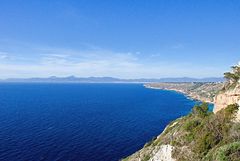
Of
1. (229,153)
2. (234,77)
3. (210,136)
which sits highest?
(234,77)

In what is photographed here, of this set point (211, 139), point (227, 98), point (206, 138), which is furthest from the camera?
point (227, 98)

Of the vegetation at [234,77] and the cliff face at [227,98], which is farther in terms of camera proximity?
the vegetation at [234,77]

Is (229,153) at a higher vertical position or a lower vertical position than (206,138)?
higher

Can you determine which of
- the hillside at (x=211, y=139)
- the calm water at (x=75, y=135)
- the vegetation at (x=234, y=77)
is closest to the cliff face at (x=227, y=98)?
the hillside at (x=211, y=139)

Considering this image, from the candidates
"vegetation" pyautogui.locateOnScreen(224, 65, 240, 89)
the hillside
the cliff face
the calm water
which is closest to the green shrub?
the hillside

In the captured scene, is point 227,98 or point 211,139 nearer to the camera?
point 211,139

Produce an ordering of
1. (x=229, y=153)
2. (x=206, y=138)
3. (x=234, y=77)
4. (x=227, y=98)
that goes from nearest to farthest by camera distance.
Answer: (x=229, y=153), (x=206, y=138), (x=227, y=98), (x=234, y=77)

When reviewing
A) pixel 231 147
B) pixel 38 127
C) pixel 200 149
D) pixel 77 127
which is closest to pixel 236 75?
pixel 200 149

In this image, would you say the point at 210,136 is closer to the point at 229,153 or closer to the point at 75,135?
the point at 229,153

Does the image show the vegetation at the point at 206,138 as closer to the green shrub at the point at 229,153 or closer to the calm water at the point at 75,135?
the green shrub at the point at 229,153

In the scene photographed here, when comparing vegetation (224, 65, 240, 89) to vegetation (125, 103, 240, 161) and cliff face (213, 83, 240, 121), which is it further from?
vegetation (125, 103, 240, 161)

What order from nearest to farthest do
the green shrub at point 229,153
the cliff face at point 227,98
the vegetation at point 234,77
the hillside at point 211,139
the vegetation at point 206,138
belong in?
the green shrub at point 229,153 < the hillside at point 211,139 < the vegetation at point 206,138 < the cliff face at point 227,98 < the vegetation at point 234,77

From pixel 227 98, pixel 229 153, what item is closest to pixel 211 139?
pixel 229 153
